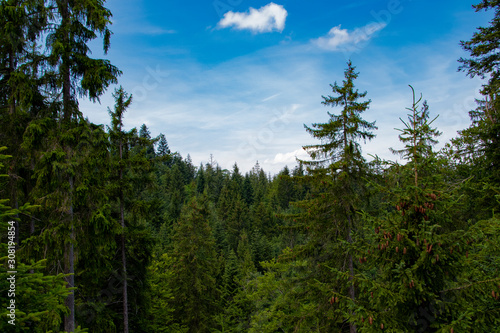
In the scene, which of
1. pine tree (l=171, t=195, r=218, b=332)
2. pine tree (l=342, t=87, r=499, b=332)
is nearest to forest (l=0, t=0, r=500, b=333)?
pine tree (l=342, t=87, r=499, b=332)

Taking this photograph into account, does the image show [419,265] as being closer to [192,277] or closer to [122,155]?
[122,155]

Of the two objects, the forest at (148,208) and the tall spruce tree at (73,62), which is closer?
the forest at (148,208)

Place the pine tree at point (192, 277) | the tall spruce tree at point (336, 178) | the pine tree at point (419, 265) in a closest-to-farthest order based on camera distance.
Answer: the pine tree at point (419, 265) < the tall spruce tree at point (336, 178) < the pine tree at point (192, 277)

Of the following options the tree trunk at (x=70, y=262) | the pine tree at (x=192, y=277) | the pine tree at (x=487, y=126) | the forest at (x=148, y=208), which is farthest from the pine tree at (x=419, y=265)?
the pine tree at (x=192, y=277)

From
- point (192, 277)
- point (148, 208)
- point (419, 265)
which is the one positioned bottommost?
point (192, 277)

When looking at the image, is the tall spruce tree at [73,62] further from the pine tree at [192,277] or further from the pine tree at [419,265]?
the pine tree at [192,277]

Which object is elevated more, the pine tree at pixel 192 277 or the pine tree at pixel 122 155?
the pine tree at pixel 122 155

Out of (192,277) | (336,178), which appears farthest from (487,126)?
(192,277)

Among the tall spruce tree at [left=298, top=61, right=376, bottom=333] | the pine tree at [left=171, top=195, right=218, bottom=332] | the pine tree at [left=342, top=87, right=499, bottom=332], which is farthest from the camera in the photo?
the pine tree at [left=171, top=195, right=218, bottom=332]

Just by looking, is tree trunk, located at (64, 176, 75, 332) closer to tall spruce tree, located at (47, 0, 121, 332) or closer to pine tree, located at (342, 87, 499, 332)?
tall spruce tree, located at (47, 0, 121, 332)

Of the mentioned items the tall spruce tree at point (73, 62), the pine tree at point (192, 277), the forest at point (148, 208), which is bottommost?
the pine tree at point (192, 277)

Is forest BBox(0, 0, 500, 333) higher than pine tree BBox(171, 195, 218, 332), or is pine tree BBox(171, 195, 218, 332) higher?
forest BBox(0, 0, 500, 333)

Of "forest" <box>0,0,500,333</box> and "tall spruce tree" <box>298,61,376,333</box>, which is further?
"tall spruce tree" <box>298,61,376,333</box>

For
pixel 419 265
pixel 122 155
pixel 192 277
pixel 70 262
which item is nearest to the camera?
pixel 419 265
